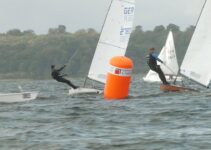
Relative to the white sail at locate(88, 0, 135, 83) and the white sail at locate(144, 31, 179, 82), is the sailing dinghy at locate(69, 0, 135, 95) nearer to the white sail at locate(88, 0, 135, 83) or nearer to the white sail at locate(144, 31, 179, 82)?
the white sail at locate(88, 0, 135, 83)

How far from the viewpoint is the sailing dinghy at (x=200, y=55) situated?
31.0 m

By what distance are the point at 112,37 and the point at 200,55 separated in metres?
4.10

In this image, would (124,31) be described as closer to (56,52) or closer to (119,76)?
(119,76)

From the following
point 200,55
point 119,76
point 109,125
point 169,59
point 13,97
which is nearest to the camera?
point 109,125

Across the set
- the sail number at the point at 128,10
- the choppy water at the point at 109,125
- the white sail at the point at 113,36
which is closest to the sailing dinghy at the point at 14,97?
the choppy water at the point at 109,125

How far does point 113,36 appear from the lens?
3338 centimetres

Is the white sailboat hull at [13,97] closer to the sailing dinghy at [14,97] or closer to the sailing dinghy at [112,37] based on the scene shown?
the sailing dinghy at [14,97]

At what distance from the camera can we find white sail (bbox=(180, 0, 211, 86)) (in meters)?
31.0

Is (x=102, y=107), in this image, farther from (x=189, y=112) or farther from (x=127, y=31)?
(x=127, y=31)

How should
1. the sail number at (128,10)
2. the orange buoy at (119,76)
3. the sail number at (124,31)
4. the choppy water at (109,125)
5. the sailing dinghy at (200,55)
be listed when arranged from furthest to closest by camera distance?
the sail number at (124,31) < the sail number at (128,10) < the sailing dinghy at (200,55) < the orange buoy at (119,76) < the choppy water at (109,125)

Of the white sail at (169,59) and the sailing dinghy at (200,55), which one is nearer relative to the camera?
the sailing dinghy at (200,55)

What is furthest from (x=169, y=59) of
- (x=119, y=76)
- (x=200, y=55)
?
(x=119, y=76)

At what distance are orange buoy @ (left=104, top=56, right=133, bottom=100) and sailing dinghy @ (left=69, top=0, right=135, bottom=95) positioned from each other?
6.02 meters

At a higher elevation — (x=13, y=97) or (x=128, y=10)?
(x=128, y=10)
